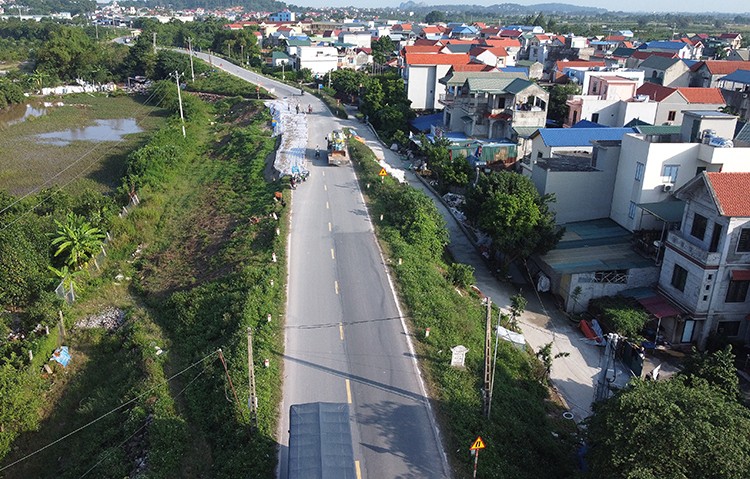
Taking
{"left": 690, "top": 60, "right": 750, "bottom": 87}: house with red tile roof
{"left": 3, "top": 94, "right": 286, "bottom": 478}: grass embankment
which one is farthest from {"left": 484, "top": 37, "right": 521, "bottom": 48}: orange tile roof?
{"left": 3, "top": 94, "right": 286, "bottom": 478}: grass embankment

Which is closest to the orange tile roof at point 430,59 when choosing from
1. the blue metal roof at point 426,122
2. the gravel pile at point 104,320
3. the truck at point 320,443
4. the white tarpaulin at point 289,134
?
the blue metal roof at point 426,122

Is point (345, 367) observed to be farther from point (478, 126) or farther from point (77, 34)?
point (77, 34)

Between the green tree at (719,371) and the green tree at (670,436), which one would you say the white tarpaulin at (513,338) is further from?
the green tree at (670,436)

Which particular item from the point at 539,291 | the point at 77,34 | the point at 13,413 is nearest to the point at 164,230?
the point at 13,413

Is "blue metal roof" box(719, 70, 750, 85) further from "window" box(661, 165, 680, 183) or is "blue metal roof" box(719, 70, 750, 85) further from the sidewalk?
the sidewalk

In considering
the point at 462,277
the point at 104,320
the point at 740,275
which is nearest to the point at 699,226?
the point at 740,275
